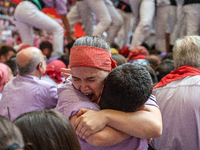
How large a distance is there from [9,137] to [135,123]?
49 cm

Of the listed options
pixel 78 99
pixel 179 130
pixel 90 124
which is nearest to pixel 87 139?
pixel 90 124

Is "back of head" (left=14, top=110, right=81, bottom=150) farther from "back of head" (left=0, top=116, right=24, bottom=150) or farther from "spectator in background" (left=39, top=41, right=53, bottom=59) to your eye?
"spectator in background" (left=39, top=41, right=53, bottom=59)

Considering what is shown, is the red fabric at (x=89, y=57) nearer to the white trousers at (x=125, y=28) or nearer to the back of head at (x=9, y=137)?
the back of head at (x=9, y=137)

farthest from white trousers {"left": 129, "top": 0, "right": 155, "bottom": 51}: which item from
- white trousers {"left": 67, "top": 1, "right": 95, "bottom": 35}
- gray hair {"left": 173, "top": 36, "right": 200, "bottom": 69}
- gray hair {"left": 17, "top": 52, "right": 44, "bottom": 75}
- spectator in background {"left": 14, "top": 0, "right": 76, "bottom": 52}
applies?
gray hair {"left": 173, "top": 36, "right": 200, "bottom": 69}

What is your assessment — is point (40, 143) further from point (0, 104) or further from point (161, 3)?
point (161, 3)

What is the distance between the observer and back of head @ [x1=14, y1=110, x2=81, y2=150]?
0.65 meters

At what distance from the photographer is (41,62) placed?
6.42 ft

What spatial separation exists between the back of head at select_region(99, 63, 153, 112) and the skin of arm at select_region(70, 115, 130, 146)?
0.09 meters

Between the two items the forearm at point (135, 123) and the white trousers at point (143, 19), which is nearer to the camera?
the forearm at point (135, 123)

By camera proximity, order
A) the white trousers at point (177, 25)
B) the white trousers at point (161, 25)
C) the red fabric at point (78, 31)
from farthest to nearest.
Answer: the red fabric at point (78, 31) → the white trousers at point (177, 25) → the white trousers at point (161, 25)

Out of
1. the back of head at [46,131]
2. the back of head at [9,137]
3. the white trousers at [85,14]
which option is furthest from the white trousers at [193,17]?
the back of head at [9,137]

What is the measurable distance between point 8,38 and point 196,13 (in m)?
4.65

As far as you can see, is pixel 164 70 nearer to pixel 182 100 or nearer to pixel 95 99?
pixel 182 100

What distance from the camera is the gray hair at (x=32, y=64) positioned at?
1840mm
